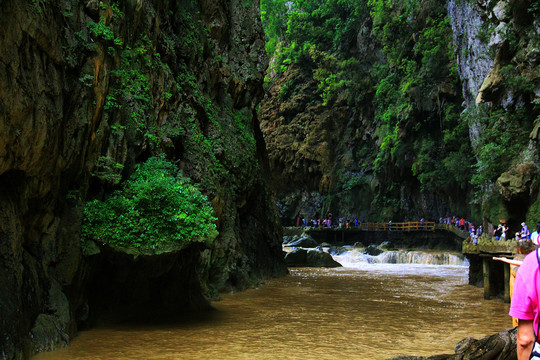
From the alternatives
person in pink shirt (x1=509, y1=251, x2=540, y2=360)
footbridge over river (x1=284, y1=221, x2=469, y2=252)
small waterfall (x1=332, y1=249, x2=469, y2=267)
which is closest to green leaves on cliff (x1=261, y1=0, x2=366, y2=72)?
footbridge over river (x1=284, y1=221, x2=469, y2=252)

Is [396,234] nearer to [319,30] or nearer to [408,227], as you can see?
[408,227]

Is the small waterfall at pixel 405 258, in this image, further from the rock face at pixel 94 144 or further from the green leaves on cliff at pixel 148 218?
the green leaves on cliff at pixel 148 218

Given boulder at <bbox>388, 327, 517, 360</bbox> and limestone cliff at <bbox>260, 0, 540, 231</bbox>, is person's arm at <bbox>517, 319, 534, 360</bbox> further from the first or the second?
limestone cliff at <bbox>260, 0, 540, 231</bbox>

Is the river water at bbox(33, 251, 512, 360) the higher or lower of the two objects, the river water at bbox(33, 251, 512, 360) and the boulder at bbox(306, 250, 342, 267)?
the lower

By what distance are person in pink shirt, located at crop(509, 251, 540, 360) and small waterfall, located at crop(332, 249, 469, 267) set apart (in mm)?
29717

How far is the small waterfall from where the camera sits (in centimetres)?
3133

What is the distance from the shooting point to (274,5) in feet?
197

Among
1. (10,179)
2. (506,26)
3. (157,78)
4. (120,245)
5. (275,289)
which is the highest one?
(506,26)

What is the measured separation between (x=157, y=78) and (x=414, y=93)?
96.4 ft

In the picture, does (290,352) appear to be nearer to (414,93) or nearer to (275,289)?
(275,289)

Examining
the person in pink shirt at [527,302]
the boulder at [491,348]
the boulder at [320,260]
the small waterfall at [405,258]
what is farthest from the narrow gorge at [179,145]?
the person in pink shirt at [527,302]

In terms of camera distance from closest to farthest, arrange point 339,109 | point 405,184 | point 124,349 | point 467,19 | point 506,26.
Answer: point 124,349
point 506,26
point 467,19
point 405,184
point 339,109

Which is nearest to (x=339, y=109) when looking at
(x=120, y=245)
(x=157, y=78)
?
(x=157, y=78)

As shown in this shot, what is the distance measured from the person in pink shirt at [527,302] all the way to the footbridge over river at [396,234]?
33.8 meters
